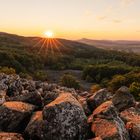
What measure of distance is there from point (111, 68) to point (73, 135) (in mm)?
142949

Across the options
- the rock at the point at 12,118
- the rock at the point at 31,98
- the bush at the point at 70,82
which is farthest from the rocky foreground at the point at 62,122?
the bush at the point at 70,82

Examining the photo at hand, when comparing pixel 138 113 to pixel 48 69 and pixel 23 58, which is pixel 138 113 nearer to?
pixel 23 58

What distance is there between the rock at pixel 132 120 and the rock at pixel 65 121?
105 inches

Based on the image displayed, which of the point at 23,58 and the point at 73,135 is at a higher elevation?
the point at 73,135

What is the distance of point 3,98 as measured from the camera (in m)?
19.5

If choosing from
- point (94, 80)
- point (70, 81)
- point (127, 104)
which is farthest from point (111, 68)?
point (127, 104)

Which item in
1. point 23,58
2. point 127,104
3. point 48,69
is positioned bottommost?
point 48,69

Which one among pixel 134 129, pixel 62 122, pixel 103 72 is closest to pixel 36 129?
pixel 62 122

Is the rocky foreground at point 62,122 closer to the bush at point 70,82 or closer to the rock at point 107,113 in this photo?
the rock at point 107,113

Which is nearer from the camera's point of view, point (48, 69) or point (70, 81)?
point (70, 81)

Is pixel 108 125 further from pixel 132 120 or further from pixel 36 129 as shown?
pixel 36 129

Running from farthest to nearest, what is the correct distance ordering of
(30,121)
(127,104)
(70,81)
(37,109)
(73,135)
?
Result: (70,81) < (127,104) < (37,109) < (30,121) < (73,135)

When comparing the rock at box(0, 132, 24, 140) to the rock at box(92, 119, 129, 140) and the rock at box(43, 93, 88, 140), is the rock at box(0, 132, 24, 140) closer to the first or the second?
the rock at box(43, 93, 88, 140)

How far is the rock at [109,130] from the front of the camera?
50.3ft
